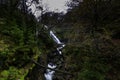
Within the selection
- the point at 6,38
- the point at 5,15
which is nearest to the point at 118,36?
the point at 6,38

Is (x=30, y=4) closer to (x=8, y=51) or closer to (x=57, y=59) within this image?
(x=57, y=59)

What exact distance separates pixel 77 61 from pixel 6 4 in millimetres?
8786

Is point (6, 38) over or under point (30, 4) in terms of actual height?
under

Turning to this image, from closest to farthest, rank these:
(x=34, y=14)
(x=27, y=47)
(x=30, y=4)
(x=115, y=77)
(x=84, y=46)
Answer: (x=115, y=77), (x=84, y=46), (x=27, y=47), (x=30, y=4), (x=34, y=14)

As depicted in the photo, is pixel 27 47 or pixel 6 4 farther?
pixel 6 4

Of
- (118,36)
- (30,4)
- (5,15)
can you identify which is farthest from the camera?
(30,4)

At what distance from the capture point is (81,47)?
12.3 m

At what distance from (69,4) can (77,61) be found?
4186 millimetres

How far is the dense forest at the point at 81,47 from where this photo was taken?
10158 millimetres

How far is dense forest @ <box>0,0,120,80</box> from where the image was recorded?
1016cm

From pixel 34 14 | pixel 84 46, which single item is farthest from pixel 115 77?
pixel 34 14

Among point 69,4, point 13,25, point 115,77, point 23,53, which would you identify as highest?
point 69,4

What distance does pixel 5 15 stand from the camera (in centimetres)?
1794

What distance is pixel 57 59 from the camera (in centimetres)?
1752
